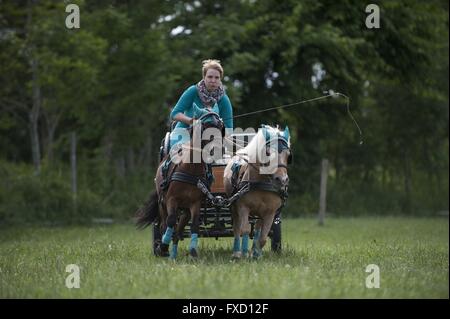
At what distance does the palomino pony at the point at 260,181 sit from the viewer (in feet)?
30.6

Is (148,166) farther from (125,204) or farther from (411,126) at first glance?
(411,126)

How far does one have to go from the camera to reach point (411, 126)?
31.0 m

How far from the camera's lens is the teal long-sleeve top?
32.9 feet

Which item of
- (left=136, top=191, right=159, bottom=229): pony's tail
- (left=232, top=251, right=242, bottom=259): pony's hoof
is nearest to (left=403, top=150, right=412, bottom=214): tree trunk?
(left=136, top=191, right=159, bottom=229): pony's tail

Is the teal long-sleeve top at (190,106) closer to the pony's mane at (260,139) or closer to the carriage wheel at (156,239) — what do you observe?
the pony's mane at (260,139)

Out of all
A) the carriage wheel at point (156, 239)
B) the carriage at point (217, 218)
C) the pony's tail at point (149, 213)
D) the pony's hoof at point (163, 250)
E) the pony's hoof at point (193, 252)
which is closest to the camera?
the pony's hoof at point (193, 252)

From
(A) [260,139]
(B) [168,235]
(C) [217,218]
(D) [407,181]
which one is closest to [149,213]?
(C) [217,218]

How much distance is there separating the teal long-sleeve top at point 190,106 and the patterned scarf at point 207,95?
0.25ft

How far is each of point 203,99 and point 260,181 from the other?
1.41 m

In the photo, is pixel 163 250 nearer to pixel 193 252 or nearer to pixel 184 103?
pixel 193 252

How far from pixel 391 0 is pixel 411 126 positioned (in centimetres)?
712

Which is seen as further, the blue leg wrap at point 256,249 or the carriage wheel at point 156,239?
the carriage wheel at point 156,239

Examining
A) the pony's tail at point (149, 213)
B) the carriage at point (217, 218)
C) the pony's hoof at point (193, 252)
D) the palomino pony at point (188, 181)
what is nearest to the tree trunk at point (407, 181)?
the carriage at point (217, 218)

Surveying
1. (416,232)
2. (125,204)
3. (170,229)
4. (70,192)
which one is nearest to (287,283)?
(170,229)
